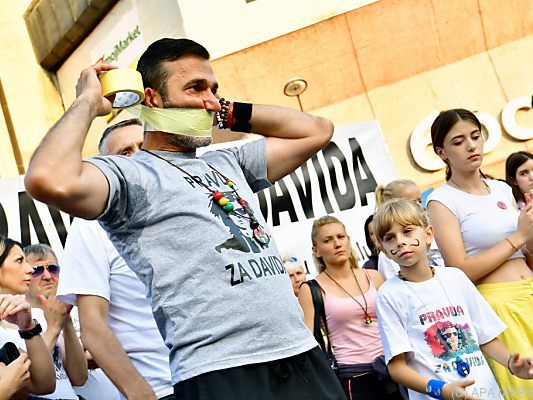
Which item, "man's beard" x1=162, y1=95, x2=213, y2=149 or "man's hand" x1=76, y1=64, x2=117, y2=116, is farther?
"man's beard" x1=162, y1=95, x2=213, y2=149

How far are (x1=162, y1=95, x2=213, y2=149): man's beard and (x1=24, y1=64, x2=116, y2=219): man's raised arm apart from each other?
285mm

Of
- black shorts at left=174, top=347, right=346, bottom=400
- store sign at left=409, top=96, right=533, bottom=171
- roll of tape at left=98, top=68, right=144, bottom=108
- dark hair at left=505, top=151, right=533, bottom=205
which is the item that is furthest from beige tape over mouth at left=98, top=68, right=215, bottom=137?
store sign at left=409, top=96, right=533, bottom=171

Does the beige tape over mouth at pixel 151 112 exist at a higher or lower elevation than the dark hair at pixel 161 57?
lower

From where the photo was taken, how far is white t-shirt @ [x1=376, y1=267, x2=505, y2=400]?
3.55m

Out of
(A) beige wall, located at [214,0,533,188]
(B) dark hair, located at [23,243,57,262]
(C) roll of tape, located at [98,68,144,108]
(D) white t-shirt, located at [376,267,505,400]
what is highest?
(A) beige wall, located at [214,0,533,188]

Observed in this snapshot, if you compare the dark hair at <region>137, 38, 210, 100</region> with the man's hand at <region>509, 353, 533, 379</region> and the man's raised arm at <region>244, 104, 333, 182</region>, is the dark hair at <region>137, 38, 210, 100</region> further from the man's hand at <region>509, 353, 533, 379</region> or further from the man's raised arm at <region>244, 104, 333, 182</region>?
the man's hand at <region>509, 353, 533, 379</region>

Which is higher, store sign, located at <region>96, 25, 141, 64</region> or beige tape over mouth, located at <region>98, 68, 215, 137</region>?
store sign, located at <region>96, 25, 141, 64</region>

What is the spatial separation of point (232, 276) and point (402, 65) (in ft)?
31.2

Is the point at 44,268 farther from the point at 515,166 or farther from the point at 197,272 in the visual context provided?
the point at 515,166

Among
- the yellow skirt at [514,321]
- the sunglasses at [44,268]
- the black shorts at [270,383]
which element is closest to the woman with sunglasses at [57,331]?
the sunglasses at [44,268]

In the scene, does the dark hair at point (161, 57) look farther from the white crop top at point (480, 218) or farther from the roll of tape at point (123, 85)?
the white crop top at point (480, 218)

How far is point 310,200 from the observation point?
7949 millimetres

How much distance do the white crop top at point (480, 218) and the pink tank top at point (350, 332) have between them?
995 millimetres

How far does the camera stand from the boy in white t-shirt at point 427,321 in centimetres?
354
